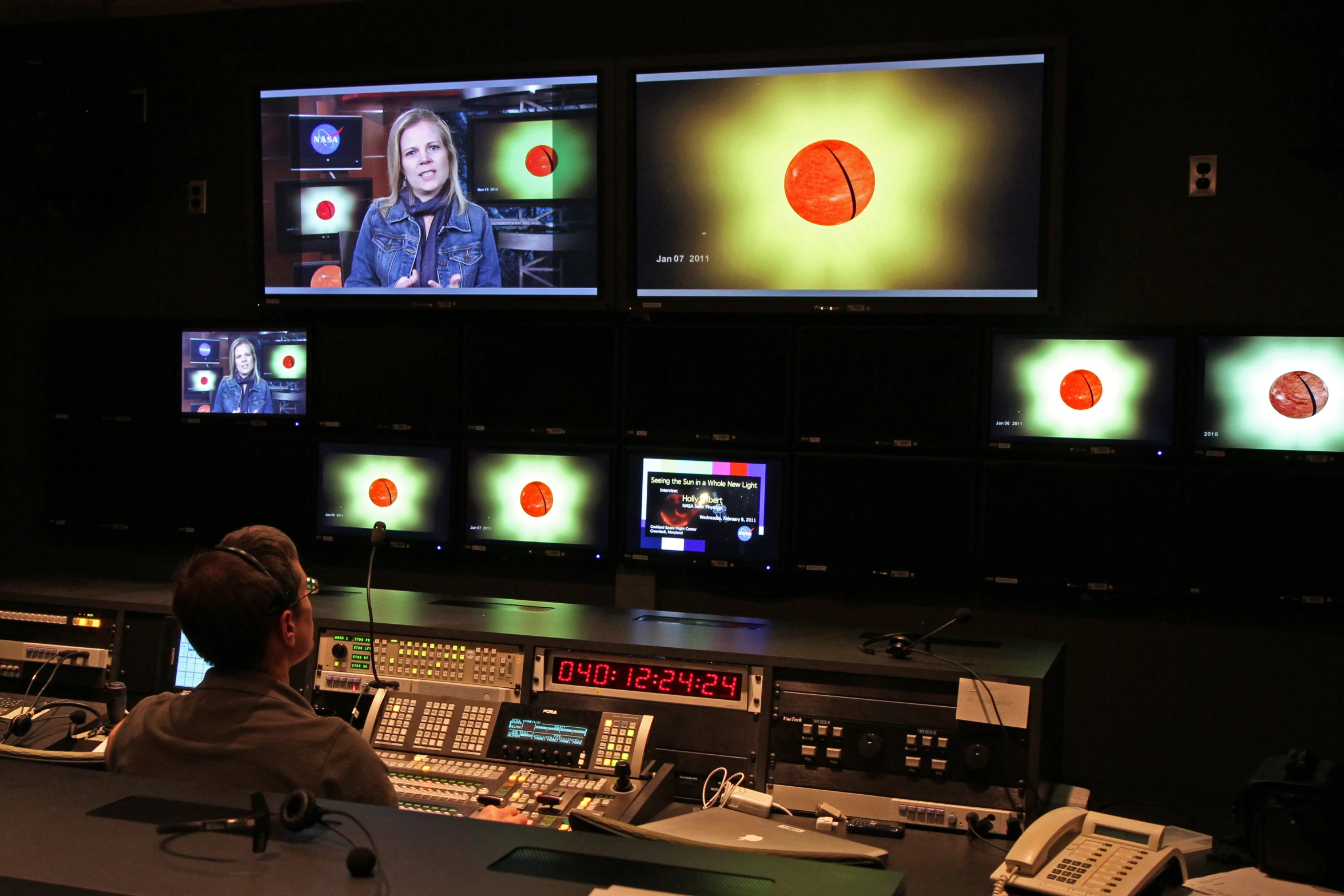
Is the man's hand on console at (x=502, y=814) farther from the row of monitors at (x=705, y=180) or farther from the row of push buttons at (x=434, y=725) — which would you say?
the row of monitors at (x=705, y=180)

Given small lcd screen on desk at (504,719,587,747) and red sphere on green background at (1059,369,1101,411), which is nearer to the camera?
small lcd screen on desk at (504,719,587,747)

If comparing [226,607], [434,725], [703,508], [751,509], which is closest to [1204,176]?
[751,509]

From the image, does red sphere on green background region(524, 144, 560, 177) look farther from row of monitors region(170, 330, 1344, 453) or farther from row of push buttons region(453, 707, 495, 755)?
row of push buttons region(453, 707, 495, 755)

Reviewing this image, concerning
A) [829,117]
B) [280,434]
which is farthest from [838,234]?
[280,434]

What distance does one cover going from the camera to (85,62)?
396cm

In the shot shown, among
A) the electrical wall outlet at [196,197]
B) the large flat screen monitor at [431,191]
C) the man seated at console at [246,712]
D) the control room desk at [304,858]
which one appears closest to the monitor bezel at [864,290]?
the large flat screen monitor at [431,191]

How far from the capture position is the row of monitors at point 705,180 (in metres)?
3.13

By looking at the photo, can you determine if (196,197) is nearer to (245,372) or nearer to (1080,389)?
(245,372)

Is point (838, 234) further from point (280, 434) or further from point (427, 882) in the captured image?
point (427, 882)

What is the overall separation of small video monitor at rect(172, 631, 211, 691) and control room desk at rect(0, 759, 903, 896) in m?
1.64

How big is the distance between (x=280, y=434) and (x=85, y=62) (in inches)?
59.4

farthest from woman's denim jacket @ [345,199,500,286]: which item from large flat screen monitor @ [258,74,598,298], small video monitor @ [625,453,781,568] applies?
small video monitor @ [625,453,781,568]

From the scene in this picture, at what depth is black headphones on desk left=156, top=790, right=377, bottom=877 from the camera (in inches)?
38.7

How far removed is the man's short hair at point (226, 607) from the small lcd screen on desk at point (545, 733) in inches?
30.8
